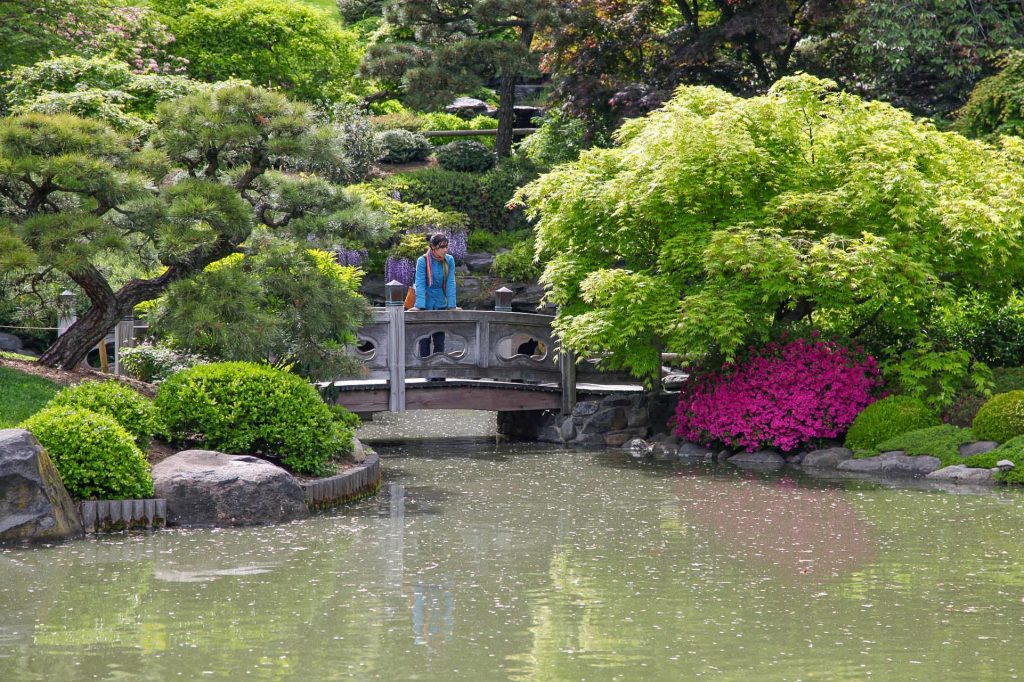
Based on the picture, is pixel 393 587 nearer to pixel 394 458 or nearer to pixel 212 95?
pixel 212 95

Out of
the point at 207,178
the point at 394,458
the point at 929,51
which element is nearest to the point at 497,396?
the point at 394,458

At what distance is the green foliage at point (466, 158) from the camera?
98.3 ft

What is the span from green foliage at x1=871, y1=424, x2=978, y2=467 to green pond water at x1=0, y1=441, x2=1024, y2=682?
128cm

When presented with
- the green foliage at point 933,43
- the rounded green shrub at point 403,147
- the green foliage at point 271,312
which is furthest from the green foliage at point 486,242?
the green foliage at point 271,312

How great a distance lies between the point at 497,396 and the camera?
57.3ft

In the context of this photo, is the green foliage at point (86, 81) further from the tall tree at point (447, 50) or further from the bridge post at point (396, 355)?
the tall tree at point (447, 50)

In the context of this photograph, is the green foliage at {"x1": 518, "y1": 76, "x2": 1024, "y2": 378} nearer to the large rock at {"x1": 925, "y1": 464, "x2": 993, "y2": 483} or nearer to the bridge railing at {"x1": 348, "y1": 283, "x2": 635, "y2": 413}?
the bridge railing at {"x1": 348, "y1": 283, "x2": 635, "y2": 413}

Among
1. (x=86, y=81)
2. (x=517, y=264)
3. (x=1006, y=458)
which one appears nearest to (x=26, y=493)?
(x=1006, y=458)

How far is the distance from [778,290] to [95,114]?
9.92 meters

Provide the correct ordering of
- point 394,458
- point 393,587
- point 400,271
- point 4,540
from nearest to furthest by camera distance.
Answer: point 393,587
point 4,540
point 394,458
point 400,271

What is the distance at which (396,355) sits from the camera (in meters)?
16.6

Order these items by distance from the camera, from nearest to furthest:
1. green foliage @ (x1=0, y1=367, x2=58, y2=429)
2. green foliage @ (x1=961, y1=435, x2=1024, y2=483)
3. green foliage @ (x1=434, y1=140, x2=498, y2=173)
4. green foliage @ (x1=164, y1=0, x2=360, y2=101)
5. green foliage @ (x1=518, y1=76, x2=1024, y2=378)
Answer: green foliage @ (x1=0, y1=367, x2=58, y2=429), green foliage @ (x1=961, y1=435, x2=1024, y2=483), green foliage @ (x1=518, y1=76, x2=1024, y2=378), green foliage @ (x1=434, y1=140, x2=498, y2=173), green foliage @ (x1=164, y1=0, x2=360, y2=101)

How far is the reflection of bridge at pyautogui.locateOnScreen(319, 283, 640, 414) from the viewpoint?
54.6ft

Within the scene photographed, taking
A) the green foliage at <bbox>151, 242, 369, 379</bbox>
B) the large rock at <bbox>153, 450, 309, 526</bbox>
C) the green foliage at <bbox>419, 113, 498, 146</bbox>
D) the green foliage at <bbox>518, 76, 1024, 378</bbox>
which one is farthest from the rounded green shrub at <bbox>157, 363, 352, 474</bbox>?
the green foliage at <bbox>419, 113, 498, 146</bbox>
